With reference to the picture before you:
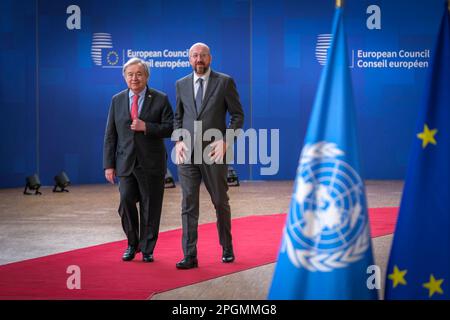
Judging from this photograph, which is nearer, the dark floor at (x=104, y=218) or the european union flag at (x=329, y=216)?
the european union flag at (x=329, y=216)

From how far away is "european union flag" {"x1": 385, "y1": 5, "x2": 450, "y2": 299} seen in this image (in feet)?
9.05

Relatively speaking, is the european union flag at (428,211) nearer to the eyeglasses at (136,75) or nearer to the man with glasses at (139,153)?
the man with glasses at (139,153)

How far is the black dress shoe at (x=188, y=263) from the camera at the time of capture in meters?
4.94

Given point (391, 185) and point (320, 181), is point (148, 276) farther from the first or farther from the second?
point (391, 185)

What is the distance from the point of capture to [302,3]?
12.8 meters

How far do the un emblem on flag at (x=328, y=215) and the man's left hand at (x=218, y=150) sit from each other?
2.28m

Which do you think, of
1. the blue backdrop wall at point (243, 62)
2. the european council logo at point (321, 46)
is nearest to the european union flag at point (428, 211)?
the blue backdrop wall at point (243, 62)

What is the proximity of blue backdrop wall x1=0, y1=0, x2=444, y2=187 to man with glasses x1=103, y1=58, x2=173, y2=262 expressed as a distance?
7.19 metres

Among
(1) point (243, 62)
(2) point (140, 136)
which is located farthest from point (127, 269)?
(1) point (243, 62)

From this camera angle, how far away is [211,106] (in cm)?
505

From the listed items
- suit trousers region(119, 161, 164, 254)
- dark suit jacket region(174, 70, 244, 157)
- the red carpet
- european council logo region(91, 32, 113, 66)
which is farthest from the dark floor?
european council logo region(91, 32, 113, 66)

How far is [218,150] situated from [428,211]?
7.75 ft

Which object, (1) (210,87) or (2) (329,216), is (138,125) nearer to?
(1) (210,87)

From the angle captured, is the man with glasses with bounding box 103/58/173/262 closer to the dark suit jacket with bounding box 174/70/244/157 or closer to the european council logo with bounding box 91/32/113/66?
the dark suit jacket with bounding box 174/70/244/157
